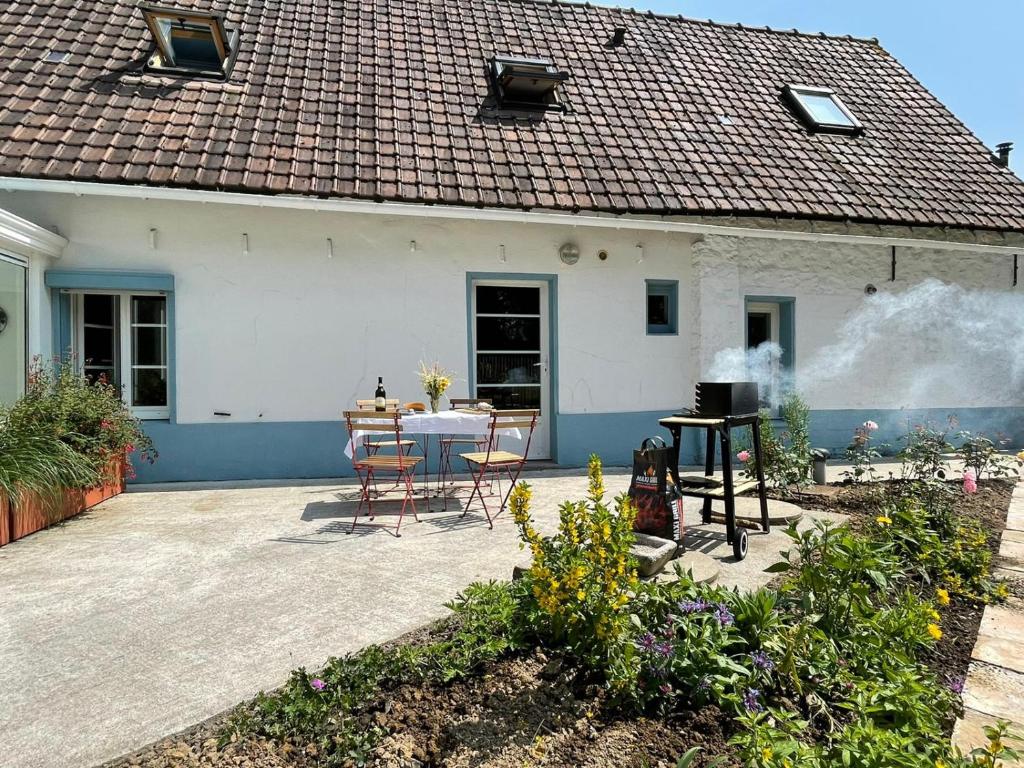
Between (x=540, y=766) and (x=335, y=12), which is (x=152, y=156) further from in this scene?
(x=540, y=766)

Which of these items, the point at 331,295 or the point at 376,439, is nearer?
the point at 376,439

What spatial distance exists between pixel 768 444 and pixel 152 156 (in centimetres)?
704

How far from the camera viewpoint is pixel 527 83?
9.05 meters

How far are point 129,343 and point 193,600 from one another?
4.84 meters

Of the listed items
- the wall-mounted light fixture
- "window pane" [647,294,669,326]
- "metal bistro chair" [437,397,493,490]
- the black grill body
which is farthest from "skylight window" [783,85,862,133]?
the black grill body

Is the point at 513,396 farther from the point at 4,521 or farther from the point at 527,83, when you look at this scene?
the point at 4,521

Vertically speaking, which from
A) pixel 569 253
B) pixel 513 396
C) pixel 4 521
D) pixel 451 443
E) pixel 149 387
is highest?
pixel 569 253

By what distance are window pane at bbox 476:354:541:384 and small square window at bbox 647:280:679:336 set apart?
1592 mm

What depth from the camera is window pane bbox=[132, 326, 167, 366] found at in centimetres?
745

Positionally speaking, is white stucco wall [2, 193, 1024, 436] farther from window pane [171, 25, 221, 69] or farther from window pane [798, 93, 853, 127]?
window pane [171, 25, 221, 69]

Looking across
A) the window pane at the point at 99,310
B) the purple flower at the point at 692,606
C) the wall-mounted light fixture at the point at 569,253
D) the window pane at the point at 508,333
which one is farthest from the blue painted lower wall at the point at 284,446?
the purple flower at the point at 692,606

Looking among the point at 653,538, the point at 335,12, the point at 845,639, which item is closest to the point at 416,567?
the point at 653,538

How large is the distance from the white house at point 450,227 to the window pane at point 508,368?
29 mm

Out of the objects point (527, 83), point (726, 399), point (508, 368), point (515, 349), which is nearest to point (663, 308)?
point (515, 349)
